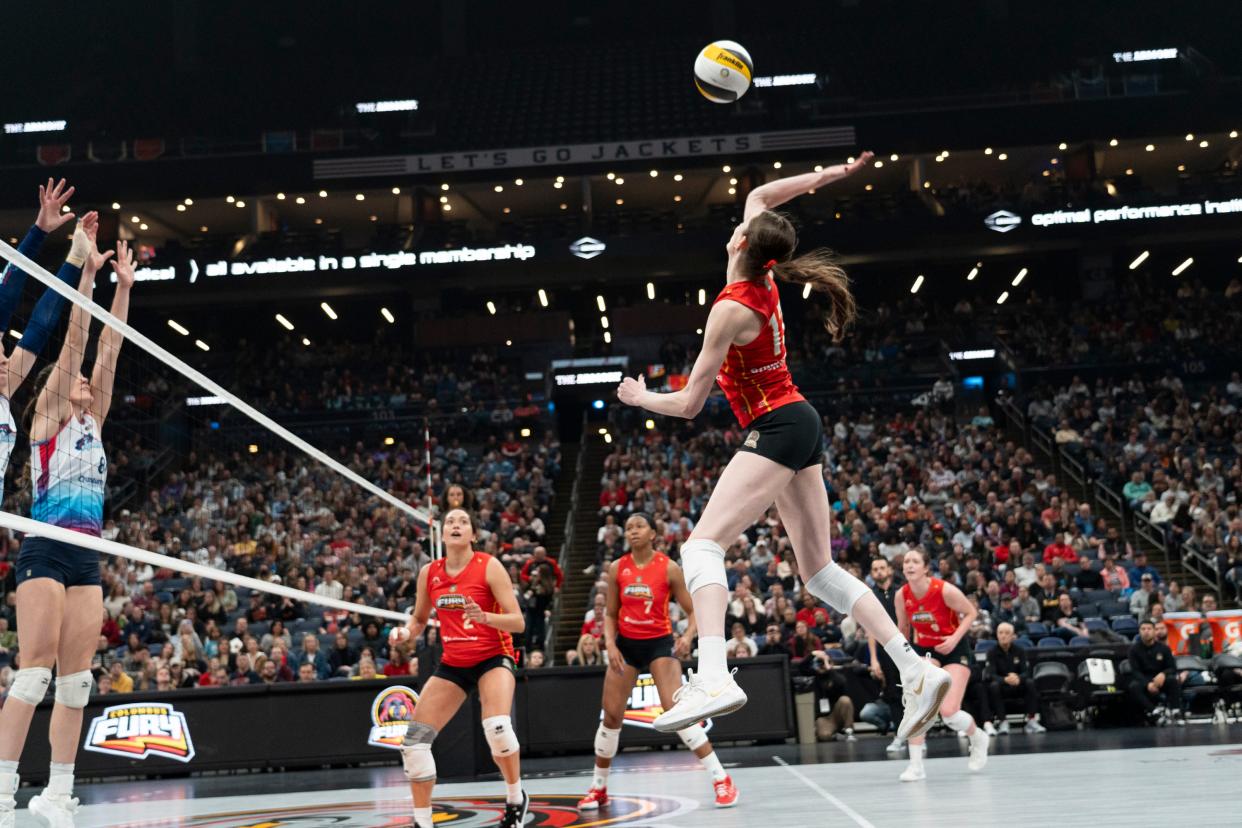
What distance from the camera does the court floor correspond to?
604cm

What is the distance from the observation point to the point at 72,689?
6.07 meters

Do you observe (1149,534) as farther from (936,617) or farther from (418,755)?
(418,755)

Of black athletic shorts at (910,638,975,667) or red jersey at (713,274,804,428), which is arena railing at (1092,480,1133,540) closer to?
black athletic shorts at (910,638,975,667)

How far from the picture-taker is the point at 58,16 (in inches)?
1617

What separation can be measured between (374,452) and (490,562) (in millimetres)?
21010

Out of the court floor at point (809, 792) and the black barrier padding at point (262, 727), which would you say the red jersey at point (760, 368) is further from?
the black barrier padding at point (262, 727)

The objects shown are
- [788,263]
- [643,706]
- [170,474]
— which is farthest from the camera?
[170,474]

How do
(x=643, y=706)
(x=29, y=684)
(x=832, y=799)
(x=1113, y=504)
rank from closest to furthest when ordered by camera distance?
1. (x=29, y=684)
2. (x=832, y=799)
3. (x=643, y=706)
4. (x=1113, y=504)

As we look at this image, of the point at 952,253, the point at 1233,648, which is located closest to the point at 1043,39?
the point at 952,253

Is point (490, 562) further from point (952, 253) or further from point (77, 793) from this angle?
point (952, 253)

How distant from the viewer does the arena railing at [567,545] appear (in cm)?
1825

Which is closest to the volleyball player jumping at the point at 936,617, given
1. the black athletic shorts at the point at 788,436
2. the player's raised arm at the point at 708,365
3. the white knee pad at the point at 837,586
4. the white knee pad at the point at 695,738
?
the white knee pad at the point at 695,738

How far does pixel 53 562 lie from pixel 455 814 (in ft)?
10.6

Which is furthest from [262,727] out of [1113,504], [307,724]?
[1113,504]
